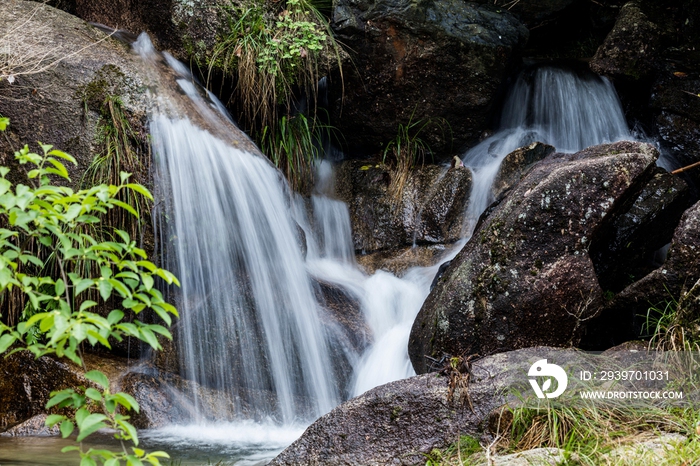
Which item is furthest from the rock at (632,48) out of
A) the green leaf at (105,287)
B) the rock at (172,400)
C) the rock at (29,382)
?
the green leaf at (105,287)

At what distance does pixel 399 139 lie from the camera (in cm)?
723

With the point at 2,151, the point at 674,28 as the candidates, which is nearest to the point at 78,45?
the point at 2,151

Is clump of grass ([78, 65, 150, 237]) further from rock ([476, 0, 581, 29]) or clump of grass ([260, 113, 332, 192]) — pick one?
rock ([476, 0, 581, 29])

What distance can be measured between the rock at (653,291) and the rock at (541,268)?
25 centimetres

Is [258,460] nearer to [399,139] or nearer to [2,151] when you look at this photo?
[2,151]

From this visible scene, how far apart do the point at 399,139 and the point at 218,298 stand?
299 cm

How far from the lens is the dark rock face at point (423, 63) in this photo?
694 cm

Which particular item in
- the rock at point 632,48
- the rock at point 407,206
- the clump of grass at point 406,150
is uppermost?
the rock at point 632,48

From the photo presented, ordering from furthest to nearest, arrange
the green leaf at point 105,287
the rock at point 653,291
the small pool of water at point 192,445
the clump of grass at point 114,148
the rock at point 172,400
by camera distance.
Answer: the clump of grass at point 114,148 → the rock at point 172,400 → the rock at point 653,291 → the small pool of water at point 192,445 → the green leaf at point 105,287

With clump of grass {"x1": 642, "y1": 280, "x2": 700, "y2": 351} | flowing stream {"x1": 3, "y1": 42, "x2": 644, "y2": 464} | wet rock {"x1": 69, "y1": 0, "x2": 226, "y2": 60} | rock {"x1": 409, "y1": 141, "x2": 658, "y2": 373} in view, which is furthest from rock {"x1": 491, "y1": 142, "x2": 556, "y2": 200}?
wet rock {"x1": 69, "y1": 0, "x2": 226, "y2": 60}

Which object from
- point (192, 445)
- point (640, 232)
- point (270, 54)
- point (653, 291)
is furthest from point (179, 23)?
point (653, 291)

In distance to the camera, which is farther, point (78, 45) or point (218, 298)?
point (78, 45)

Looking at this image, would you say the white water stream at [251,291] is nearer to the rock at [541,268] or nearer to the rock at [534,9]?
the rock at [541,268]

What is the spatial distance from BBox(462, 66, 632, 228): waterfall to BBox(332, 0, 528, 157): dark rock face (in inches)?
15.0
